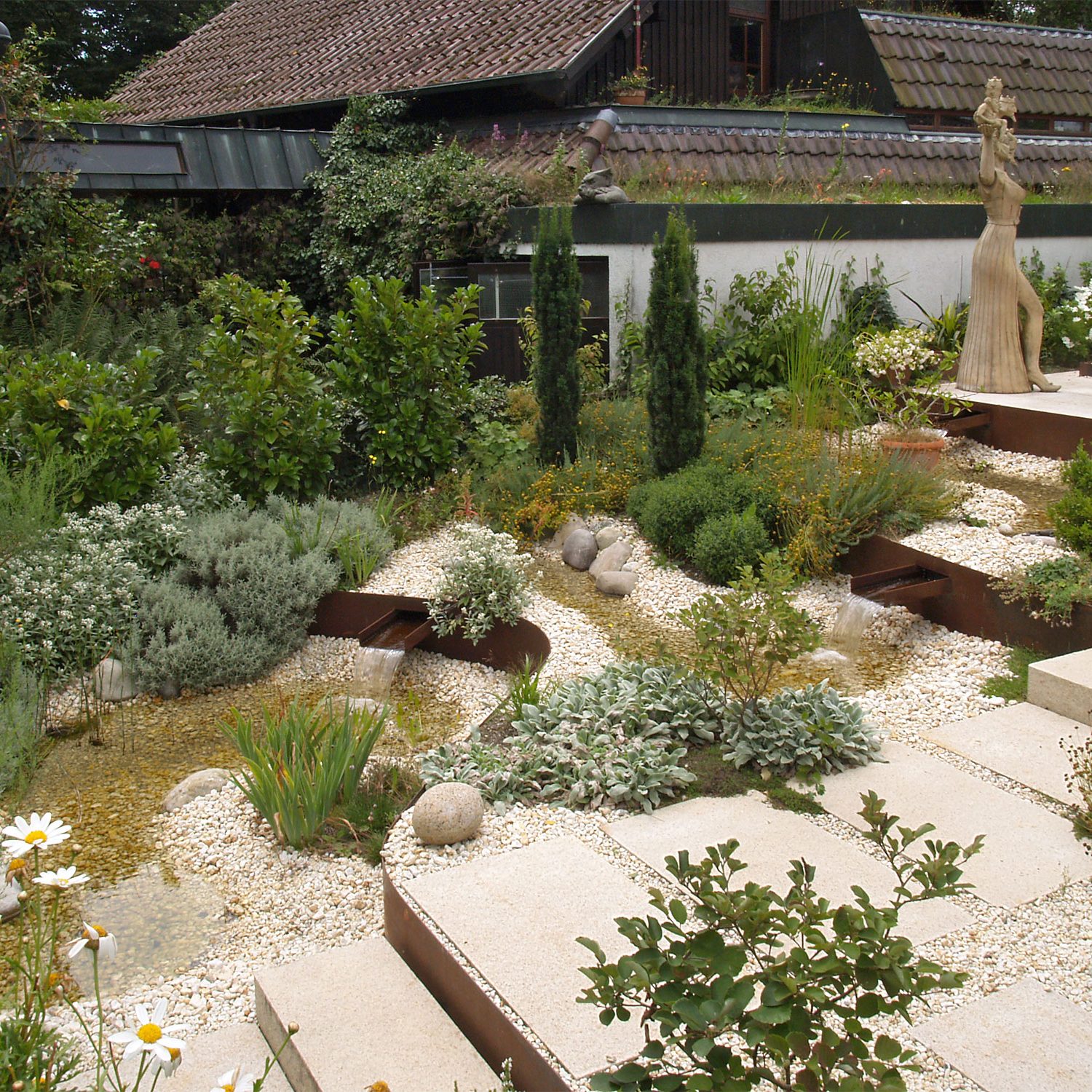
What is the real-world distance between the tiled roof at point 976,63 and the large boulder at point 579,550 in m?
9.72

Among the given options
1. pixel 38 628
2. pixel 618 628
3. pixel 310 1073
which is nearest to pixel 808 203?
pixel 618 628

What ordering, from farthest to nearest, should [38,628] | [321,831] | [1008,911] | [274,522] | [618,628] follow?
[274,522] < [618,628] < [38,628] < [321,831] < [1008,911]

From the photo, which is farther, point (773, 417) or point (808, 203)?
point (808, 203)

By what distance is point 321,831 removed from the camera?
4.09 metres

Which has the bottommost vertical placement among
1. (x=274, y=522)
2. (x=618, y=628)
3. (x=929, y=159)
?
(x=618, y=628)

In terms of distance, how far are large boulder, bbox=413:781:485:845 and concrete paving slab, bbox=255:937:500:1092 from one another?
43 cm

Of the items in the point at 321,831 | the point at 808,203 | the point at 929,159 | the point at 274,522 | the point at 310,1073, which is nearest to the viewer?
the point at 310,1073

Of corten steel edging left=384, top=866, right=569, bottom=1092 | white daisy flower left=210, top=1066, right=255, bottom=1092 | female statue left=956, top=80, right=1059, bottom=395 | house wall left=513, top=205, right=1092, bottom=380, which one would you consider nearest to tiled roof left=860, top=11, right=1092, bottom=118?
house wall left=513, top=205, right=1092, bottom=380

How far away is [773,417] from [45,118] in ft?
22.3

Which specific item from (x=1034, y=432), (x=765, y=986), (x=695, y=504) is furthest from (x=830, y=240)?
(x=765, y=986)

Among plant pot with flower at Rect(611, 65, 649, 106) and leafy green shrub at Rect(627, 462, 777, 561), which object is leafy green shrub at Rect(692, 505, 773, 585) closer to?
leafy green shrub at Rect(627, 462, 777, 561)

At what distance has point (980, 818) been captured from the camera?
3754 mm

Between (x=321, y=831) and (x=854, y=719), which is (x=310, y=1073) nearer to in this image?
(x=321, y=831)

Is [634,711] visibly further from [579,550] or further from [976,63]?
[976,63]
